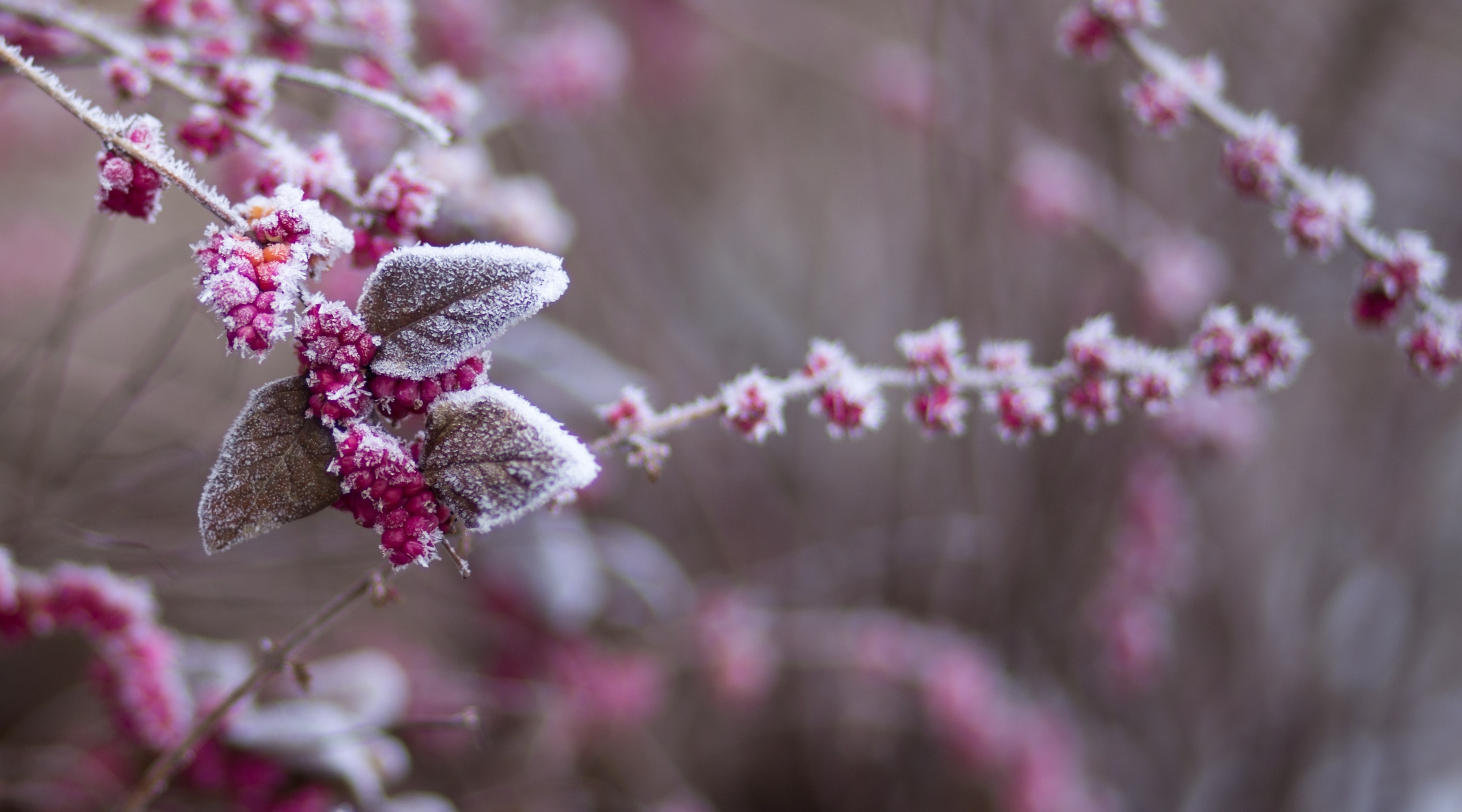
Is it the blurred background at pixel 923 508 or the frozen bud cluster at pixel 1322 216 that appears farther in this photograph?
the blurred background at pixel 923 508

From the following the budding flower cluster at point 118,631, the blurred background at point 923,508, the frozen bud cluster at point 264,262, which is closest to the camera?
the frozen bud cluster at point 264,262

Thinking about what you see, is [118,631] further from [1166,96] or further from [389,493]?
[1166,96]

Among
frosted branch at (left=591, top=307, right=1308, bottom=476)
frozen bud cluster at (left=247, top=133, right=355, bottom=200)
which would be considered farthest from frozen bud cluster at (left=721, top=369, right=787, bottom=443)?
frozen bud cluster at (left=247, top=133, right=355, bottom=200)

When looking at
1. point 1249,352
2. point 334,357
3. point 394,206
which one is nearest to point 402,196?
point 394,206

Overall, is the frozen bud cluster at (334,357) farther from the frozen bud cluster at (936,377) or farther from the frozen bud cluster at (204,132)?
the frozen bud cluster at (936,377)

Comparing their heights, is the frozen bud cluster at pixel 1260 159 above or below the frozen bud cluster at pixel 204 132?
above

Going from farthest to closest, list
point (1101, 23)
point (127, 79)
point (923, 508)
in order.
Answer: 1. point (923, 508)
2. point (1101, 23)
3. point (127, 79)

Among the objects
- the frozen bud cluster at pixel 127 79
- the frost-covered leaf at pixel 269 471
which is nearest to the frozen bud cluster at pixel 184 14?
the frozen bud cluster at pixel 127 79
